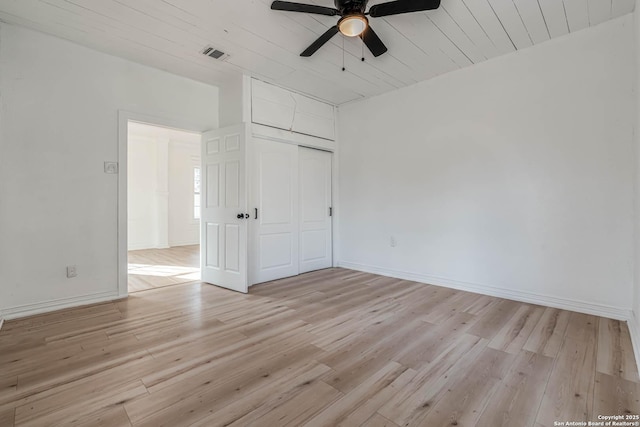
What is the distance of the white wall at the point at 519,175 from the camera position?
2820 millimetres

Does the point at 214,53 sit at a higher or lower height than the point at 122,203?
higher

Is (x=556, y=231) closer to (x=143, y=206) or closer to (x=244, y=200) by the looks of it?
(x=244, y=200)

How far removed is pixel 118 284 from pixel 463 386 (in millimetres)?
3652

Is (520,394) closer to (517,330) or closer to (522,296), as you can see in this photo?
(517,330)

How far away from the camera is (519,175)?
10.9 ft

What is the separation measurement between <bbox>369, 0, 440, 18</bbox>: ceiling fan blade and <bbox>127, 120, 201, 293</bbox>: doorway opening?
19.9 feet

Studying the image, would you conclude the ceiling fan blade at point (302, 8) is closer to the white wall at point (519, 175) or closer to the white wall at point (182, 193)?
the white wall at point (519, 175)

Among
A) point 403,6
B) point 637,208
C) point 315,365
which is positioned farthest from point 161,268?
point 637,208

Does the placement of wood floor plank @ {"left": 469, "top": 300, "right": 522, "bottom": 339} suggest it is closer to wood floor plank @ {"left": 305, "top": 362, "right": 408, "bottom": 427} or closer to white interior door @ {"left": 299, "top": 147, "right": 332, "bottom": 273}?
wood floor plank @ {"left": 305, "top": 362, "right": 408, "bottom": 427}

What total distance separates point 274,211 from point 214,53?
7.01 ft

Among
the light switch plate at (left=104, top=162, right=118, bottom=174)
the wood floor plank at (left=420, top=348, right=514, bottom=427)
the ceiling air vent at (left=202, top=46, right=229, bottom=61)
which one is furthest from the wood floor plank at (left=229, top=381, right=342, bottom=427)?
the ceiling air vent at (left=202, top=46, right=229, bottom=61)

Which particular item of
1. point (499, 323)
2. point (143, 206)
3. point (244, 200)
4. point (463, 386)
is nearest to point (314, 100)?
point (244, 200)

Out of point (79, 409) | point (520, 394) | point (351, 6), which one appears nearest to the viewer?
point (79, 409)

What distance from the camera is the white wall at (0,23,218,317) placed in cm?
284
